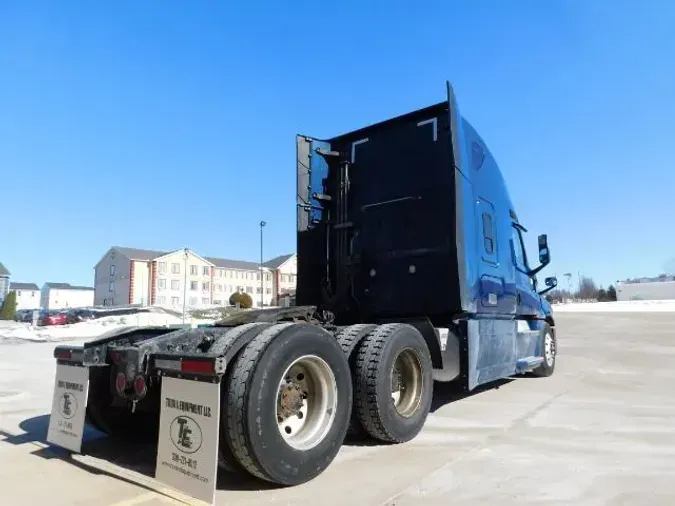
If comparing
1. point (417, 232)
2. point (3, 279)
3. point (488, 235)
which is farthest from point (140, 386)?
point (3, 279)

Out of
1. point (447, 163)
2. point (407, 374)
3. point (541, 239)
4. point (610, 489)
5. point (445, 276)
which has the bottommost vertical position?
point (610, 489)

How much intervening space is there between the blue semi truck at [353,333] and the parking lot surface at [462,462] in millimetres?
230

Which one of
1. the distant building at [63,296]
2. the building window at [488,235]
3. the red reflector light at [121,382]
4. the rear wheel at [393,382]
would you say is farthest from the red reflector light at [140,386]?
the distant building at [63,296]

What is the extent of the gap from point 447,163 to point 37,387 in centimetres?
804

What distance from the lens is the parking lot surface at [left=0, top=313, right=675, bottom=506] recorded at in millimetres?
3697

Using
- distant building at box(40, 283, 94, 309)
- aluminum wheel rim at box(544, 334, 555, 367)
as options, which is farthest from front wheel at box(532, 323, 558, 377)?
distant building at box(40, 283, 94, 309)

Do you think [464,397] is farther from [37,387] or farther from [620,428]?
[37,387]

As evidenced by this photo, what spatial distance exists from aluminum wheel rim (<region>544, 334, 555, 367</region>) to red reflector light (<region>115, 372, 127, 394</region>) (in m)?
8.09

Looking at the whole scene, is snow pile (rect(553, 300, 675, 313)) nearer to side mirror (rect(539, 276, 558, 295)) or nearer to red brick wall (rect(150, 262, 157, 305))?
side mirror (rect(539, 276, 558, 295))

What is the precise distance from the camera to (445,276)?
6227 millimetres

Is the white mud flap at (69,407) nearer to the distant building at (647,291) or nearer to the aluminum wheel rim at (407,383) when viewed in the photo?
the aluminum wheel rim at (407,383)

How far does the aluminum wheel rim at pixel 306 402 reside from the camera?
13.4 ft

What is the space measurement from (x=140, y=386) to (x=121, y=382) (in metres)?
0.25

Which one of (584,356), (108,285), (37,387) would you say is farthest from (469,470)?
(108,285)
